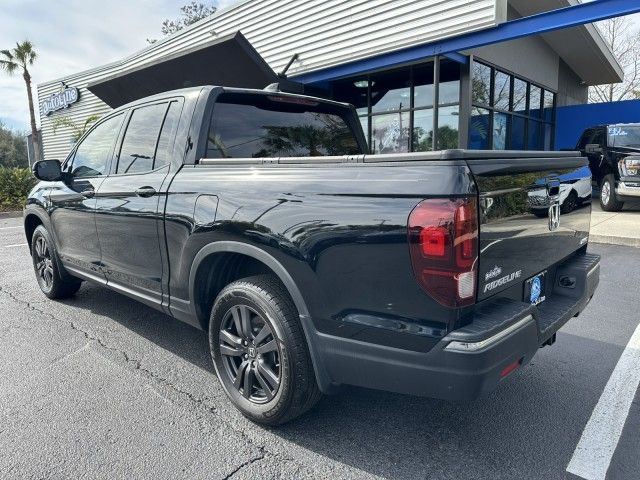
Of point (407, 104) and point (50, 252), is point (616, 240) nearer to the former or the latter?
point (407, 104)

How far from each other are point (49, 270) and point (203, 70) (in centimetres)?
777

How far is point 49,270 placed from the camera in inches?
193

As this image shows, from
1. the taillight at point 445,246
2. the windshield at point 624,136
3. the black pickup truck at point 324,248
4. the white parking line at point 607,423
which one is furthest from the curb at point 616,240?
the taillight at point 445,246

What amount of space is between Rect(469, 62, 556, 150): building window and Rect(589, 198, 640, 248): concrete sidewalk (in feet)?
10.00

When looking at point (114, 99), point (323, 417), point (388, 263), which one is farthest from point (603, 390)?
point (114, 99)

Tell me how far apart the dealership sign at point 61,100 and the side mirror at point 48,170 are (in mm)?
21088

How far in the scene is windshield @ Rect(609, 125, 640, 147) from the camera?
35.1ft

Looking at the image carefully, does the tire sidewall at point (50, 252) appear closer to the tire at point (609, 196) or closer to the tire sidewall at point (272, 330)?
the tire sidewall at point (272, 330)

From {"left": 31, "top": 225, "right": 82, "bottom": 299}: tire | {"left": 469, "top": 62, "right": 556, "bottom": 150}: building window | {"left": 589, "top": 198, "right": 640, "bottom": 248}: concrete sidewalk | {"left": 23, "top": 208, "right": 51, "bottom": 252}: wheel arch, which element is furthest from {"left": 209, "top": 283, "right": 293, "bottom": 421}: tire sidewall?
{"left": 469, "top": 62, "right": 556, "bottom": 150}: building window

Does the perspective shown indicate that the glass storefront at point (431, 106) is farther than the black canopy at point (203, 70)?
Yes

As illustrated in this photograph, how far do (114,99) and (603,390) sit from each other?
15.2 metres

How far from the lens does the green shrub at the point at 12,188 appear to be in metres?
15.3

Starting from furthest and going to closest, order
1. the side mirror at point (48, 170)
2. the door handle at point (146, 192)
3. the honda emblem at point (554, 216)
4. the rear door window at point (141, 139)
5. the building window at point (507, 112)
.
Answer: the building window at point (507, 112), the side mirror at point (48, 170), the rear door window at point (141, 139), the door handle at point (146, 192), the honda emblem at point (554, 216)

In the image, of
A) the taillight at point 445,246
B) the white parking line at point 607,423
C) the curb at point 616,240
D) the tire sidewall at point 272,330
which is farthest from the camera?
the curb at point 616,240
